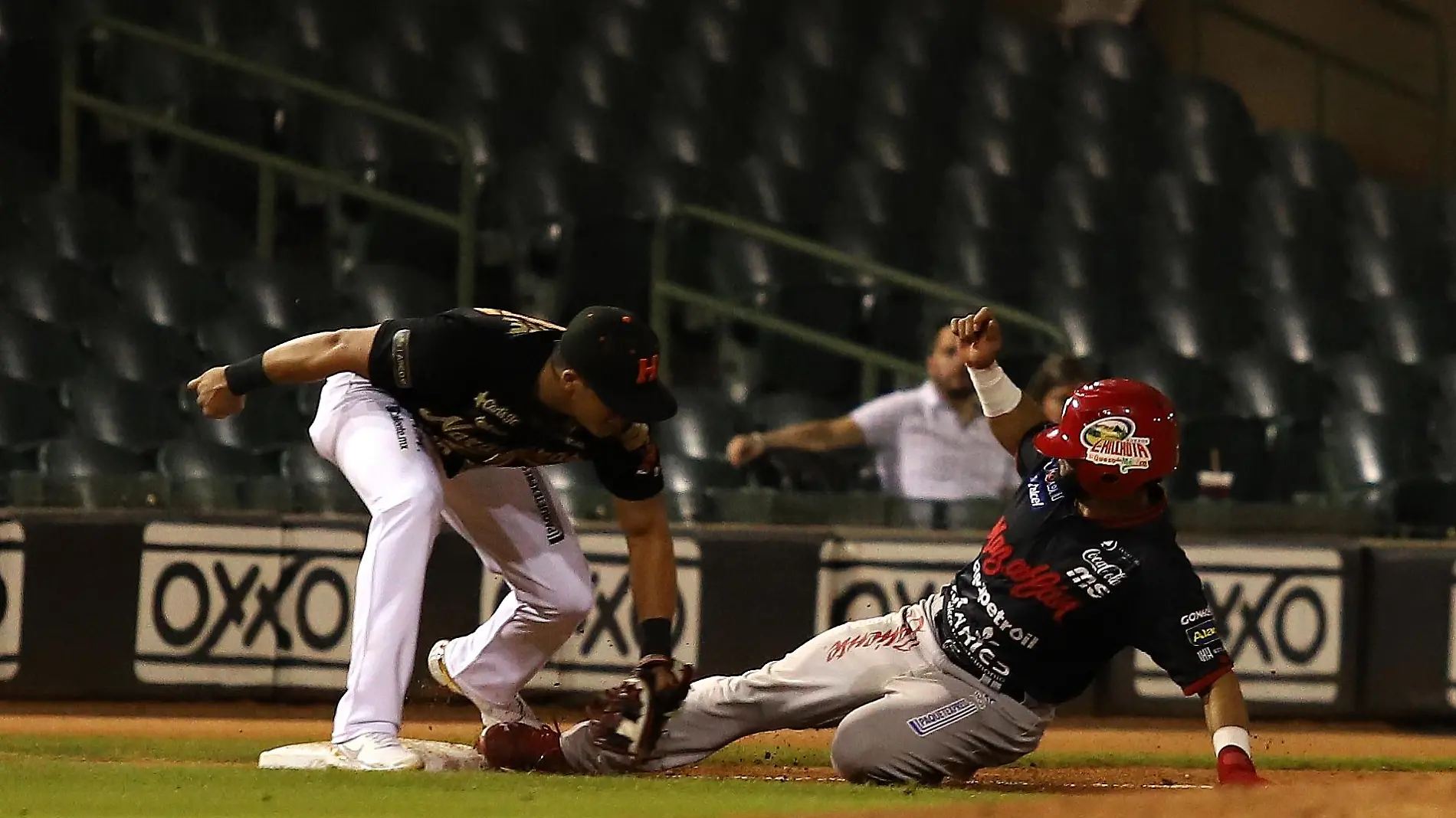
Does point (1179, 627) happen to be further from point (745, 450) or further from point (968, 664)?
point (745, 450)

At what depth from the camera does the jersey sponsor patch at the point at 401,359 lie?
16.4 ft

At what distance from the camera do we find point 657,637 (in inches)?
198

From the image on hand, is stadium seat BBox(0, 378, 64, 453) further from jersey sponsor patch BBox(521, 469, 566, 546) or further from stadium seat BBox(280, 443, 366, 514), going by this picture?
jersey sponsor patch BBox(521, 469, 566, 546)

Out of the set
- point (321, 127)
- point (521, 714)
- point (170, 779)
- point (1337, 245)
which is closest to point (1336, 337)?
point (1337, 245)

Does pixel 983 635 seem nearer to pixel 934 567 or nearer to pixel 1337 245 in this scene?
pixel 934 567

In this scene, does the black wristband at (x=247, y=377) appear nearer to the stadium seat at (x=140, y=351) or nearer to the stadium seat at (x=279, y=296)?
the stadium seat at (x=140, y=351)

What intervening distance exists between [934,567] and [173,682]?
2794 mm

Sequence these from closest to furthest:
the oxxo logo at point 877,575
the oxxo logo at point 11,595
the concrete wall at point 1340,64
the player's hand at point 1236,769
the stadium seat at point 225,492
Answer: the player's hand at point 1236,769, the oxxo logo at point 11,595, the stadium seat at point 225,492, the oxxo logo at point 877,575, the concrete wall at point 1340,64

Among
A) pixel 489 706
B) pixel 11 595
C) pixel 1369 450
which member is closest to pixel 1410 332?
pixel 1369 450

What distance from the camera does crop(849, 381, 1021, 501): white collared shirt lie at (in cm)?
780

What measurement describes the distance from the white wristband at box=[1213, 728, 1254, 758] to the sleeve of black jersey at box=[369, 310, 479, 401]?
200 cm

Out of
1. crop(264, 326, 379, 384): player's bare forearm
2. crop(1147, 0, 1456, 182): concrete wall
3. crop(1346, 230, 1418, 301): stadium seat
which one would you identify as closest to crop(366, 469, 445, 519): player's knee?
crop(264, 326, 379, 384): player's bare forearm

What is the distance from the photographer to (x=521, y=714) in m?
5.54

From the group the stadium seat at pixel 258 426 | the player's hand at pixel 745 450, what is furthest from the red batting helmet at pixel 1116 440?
the stadium seat at pixel 258 426
